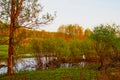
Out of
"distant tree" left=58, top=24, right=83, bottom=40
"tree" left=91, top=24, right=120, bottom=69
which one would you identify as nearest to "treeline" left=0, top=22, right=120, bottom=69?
"tree" left=91, top=24, right=120, bottom=69

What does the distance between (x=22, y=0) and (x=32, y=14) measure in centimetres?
133

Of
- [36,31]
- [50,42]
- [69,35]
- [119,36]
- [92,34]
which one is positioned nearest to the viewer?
[36,31]

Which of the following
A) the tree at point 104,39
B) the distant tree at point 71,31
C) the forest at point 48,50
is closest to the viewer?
the forest at point 48,50

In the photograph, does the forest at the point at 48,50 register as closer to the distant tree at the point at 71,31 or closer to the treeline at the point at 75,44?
the treeline at the point at 75,44

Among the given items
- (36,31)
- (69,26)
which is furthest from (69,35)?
(36,31)

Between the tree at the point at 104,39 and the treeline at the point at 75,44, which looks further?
the tree at the point at 104,39

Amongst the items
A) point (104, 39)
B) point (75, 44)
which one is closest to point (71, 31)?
point (75, 44)

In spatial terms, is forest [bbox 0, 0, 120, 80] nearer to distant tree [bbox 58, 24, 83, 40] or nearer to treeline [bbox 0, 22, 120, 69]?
treeline [bbox 0, 22, 120, 69]

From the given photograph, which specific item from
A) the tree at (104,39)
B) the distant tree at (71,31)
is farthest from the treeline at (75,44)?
the distant tree at (71,31)

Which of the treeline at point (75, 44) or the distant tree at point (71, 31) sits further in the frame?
the distant tree at point (71, 31)

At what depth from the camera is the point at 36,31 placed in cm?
2359

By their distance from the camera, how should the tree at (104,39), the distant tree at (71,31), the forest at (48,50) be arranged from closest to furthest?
the forest at (48,50) < the tree at (104,39) < the distant tree at (71,31)

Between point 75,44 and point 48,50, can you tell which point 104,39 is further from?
point 75,44

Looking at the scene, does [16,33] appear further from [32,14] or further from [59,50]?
[59,50]
